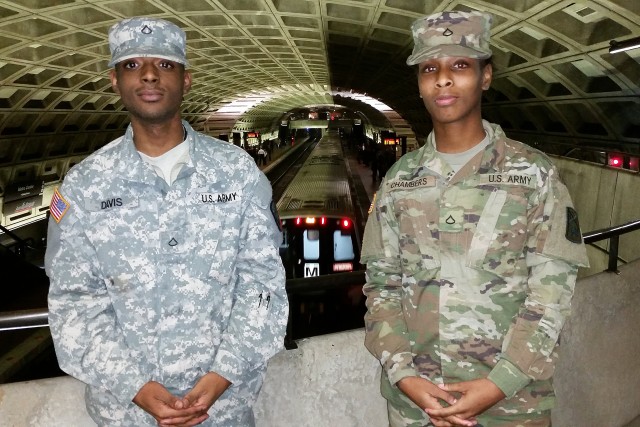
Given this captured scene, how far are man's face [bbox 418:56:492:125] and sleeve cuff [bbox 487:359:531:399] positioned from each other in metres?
0.94

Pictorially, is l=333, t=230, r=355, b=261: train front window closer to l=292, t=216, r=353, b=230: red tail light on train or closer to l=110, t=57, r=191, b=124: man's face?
l=292, t=216, r=353, b=230: red tail light on train

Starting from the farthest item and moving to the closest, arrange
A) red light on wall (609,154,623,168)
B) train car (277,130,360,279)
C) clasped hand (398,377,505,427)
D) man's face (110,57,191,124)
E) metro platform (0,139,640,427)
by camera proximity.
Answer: train car (277,130,360,279) < red light on wall (609,154,623,168) < metro platform (0,139,640,427) < man's face (110,57,191,124) < clasped hand (398,377,505,427)

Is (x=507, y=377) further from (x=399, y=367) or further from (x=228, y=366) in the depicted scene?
(x=228, y=366)

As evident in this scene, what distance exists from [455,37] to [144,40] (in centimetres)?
126

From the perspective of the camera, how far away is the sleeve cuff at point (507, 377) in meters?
1.64

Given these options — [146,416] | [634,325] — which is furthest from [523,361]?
[634,325]

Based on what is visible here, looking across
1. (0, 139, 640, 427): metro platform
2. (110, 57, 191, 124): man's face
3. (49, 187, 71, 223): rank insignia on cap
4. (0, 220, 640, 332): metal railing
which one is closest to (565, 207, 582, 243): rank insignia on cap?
(0, 220, 640, 332): metal railing

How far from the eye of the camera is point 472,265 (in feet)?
5.78

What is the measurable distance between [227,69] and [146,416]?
891 inches

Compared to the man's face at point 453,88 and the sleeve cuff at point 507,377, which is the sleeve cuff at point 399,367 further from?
the man's face at point 453,88

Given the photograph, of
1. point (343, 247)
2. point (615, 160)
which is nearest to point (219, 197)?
point (343, 247)

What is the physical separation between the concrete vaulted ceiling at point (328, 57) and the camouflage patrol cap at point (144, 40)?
9220 mm

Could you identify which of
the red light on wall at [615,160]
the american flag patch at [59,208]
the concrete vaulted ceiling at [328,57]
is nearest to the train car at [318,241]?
the red light on wall at [615,160]

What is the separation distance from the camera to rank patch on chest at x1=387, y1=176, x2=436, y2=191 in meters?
1.87
